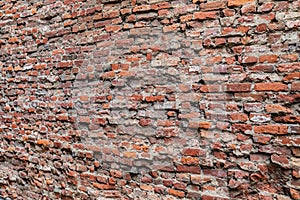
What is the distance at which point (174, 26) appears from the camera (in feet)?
6.96

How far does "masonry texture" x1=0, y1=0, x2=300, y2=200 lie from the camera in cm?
183

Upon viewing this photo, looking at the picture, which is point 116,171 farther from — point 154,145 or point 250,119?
point 250,119

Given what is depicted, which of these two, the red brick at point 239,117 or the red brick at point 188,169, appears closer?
the red brick at point 239,117

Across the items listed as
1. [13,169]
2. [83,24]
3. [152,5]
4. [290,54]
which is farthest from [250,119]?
[13,169]

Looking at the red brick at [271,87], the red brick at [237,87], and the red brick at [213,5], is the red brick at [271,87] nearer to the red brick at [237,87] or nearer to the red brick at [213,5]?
the red brick at [237,87]

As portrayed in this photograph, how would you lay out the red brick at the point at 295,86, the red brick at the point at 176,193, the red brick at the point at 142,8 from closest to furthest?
the red brick at the point at 295,86
the red brick at the point at 176,193
the red brick at the point at 142,8

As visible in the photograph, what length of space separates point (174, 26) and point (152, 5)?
0.26 m

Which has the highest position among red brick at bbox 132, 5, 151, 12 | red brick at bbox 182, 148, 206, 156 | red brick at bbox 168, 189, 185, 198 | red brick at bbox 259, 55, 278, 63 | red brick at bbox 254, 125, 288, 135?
red brick at bbox 132, 5, 151, 12

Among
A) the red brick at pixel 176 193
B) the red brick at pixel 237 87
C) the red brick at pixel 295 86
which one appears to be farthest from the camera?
the red brick at pixel 176 193

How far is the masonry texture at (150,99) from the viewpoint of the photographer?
72.1 inches

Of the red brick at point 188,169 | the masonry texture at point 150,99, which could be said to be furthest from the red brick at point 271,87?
the red brick at point 188,169

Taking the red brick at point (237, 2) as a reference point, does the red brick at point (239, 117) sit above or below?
below

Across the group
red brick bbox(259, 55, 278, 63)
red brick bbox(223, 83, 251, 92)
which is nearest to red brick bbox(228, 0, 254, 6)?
red brick bbox(259, 55, 278, 63)

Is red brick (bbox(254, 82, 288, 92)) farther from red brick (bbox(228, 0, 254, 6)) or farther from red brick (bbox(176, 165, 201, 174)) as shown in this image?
red brick (bbox(176, 165, 201, 174))
